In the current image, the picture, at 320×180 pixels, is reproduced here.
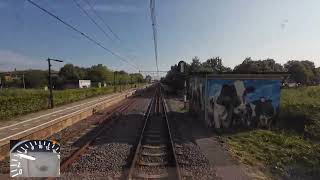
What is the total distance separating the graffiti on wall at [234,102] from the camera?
835 inches

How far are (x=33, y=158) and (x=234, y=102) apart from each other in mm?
17763

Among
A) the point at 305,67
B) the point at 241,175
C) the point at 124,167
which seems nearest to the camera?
the point at 241,175

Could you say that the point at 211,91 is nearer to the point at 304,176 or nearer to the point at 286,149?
the point at 286,149

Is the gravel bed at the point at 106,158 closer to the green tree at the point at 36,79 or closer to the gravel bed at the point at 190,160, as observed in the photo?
the gravel bed at the point at 190,160

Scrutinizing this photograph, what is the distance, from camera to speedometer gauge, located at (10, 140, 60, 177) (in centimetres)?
437

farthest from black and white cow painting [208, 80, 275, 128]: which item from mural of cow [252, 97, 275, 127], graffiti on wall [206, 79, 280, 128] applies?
mural of cow [252, 97, 275, 127]

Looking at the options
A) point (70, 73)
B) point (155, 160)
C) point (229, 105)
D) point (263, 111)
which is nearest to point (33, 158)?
point (155, 160)

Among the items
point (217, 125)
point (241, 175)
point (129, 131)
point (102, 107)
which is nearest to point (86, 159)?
point (241, 175)

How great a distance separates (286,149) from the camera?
15.8 meters

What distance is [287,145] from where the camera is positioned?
1672 centimetres

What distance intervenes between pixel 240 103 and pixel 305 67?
288 ft

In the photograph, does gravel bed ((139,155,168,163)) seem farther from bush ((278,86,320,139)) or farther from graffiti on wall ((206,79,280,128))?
bush ((278,86,320,139))

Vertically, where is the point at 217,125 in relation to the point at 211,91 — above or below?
below

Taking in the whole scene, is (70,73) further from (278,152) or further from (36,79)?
(278,152)
